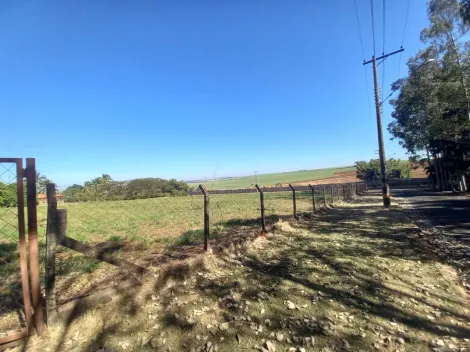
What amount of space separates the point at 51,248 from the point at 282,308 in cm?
281

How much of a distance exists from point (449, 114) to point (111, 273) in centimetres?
2556

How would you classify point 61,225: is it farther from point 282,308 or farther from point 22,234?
point 282,308

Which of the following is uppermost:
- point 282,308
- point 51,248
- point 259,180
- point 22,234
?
point 259,180

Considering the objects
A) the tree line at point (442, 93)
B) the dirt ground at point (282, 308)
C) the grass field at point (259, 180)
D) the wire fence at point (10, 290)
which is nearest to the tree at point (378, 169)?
the grass field at point (259, 180)

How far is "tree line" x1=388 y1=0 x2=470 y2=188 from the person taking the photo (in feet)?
56.4

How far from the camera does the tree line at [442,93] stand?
17.2m

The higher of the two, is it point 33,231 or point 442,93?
point 442,93

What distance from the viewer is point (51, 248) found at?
3027 millimetres

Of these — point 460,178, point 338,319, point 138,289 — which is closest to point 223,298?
point 138,289

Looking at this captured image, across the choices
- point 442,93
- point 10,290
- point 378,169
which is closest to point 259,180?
point 378,169

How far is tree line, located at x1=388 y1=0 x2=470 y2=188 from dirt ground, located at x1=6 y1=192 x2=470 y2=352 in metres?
16.7

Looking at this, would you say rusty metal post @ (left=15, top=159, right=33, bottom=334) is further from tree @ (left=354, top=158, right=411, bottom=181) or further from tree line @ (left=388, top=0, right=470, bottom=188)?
tree @ (left=354, top=158, right=411, bottom=181)

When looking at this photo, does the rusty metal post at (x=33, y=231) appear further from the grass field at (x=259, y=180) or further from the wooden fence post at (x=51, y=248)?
the grass field at (x=259, y=180)

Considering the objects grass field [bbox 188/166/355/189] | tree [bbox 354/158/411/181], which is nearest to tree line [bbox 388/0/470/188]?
grass field [bbox 188/166/355/189]
